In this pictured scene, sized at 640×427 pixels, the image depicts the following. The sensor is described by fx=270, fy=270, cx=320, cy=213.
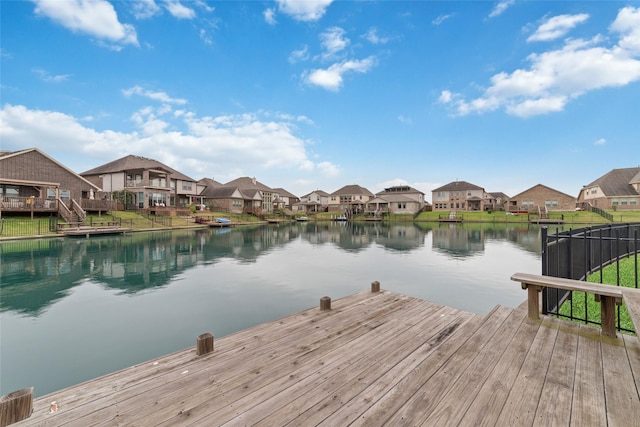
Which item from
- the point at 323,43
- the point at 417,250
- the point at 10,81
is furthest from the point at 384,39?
the point at 10,81

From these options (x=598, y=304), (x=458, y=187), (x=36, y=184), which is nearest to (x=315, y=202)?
(x=458, y=187)

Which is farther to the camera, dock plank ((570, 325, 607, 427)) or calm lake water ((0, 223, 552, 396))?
calm lake water ((0, 223, 552, 396))

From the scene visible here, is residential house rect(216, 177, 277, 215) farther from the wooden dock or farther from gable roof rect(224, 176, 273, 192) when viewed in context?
the wooden dock

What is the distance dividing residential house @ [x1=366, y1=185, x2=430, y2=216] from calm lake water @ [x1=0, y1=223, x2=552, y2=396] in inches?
1871

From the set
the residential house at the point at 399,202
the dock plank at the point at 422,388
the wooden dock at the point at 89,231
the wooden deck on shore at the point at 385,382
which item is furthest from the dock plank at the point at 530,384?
the residential house at the point at 399,202

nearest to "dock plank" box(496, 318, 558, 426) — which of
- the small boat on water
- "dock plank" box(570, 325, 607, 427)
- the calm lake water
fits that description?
"dock plank" box(570, 325, 607, 427)

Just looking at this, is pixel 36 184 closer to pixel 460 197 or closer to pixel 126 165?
pixel 126 165

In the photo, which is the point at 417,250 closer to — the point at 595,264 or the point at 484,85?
the point at 595,264

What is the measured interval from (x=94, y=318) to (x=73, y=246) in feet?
54.4

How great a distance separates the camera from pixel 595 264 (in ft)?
29.8

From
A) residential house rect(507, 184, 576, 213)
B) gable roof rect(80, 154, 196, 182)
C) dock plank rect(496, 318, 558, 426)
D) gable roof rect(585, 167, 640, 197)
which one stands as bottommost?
dock plank rect(496, 318, 558, 426)

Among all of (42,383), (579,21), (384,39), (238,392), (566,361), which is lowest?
(42,383)

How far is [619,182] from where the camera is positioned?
5150 centimetres

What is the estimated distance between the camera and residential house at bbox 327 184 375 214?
75825 millimetres
